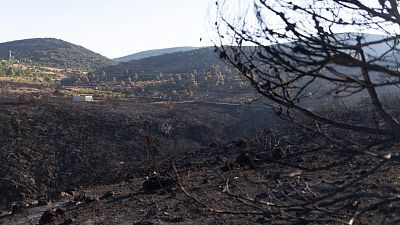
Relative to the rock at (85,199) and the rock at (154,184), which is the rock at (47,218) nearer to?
the rock at (85,199)

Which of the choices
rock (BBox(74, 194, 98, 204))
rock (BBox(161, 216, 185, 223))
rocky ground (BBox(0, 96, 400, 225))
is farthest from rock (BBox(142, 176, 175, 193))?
rock (BBox(161, 216, 185, 223))

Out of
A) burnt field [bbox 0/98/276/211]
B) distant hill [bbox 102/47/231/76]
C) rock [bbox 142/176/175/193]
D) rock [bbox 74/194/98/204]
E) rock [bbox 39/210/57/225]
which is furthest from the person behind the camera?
distant hill [bbox 102/47/231/76]

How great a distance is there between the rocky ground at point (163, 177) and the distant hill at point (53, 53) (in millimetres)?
57067

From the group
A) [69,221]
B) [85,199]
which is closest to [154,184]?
[85,199]

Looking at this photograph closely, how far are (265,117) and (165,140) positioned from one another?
8424mm

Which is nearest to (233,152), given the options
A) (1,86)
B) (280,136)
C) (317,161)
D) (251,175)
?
(280,136)

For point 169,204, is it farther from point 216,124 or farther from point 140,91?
point 140,91

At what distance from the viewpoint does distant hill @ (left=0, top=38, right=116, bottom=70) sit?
288 feet

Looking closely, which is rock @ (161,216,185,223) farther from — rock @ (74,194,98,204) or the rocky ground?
rock @ (74,194,98,204)

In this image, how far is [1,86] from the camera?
4662 centimetres

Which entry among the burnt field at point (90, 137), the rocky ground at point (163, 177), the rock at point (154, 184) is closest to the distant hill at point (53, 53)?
the burnt field at point (90, 137)

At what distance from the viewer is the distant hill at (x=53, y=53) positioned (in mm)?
87812

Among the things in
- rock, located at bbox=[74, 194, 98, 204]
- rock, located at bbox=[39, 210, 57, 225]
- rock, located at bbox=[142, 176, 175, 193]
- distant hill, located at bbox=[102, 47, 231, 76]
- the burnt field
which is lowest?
the burnt field

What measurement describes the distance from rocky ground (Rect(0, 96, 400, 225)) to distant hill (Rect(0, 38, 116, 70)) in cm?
5707
